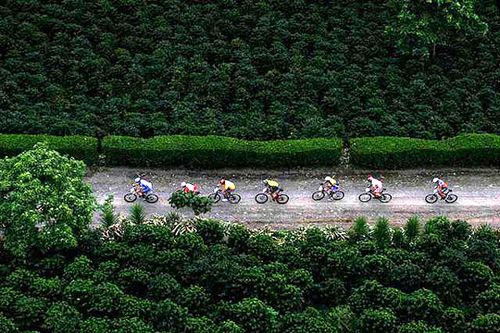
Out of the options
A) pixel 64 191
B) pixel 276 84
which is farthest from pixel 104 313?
pixel 276 84

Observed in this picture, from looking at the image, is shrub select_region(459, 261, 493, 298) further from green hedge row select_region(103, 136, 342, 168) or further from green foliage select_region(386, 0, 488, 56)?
green foliage select_region(386, 0, 488, 56)

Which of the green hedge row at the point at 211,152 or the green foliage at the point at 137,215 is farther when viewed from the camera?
the green hedge row at the point at 211,152

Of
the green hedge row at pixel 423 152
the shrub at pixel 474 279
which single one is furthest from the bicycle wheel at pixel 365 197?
the shrub at pixel 474 279

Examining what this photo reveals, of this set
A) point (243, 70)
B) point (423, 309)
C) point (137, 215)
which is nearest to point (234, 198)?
point (137, 215)

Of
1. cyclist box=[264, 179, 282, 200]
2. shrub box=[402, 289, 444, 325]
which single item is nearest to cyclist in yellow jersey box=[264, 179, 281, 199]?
cyclist box=[264, 179, 282, 200]

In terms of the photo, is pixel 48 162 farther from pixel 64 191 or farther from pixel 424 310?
pixel 424 310

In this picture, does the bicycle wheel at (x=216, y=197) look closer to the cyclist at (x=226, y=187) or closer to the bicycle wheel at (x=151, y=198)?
the cyclist at (x=226, y=187)

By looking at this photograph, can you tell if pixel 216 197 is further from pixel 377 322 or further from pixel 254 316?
pixel 377 322
